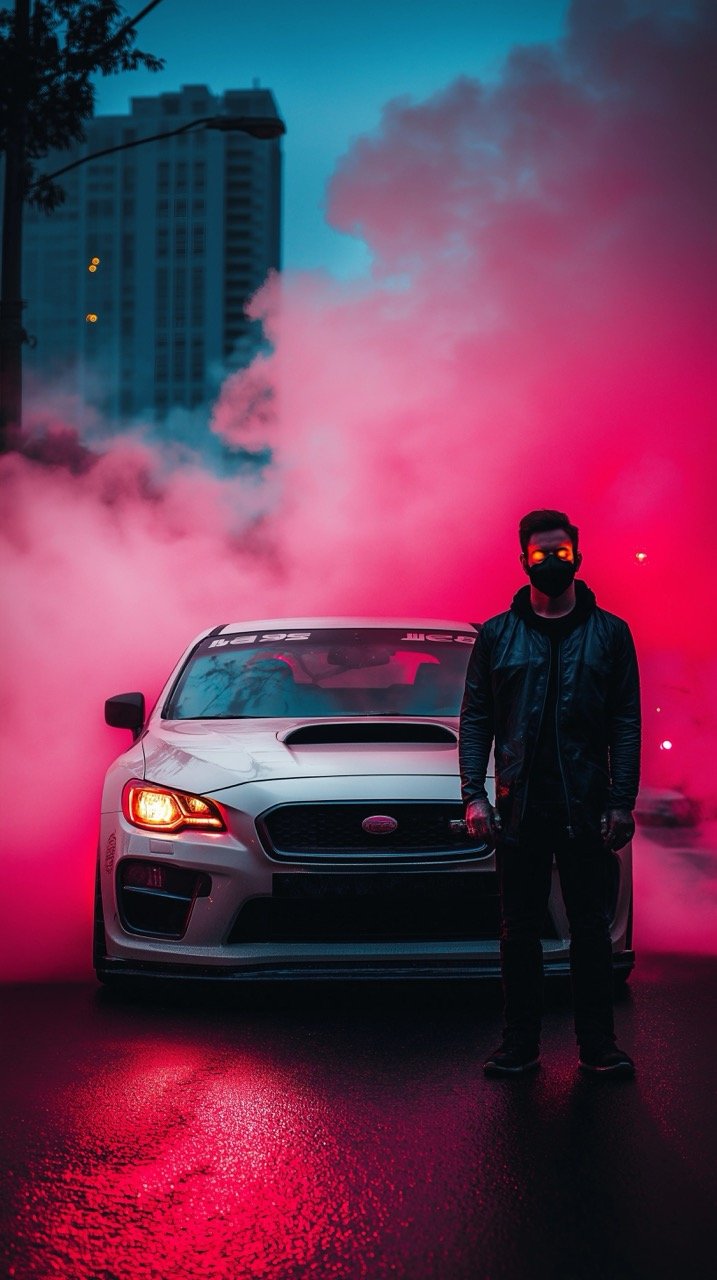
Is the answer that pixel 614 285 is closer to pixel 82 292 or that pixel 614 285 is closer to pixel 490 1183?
pixel 490 1183

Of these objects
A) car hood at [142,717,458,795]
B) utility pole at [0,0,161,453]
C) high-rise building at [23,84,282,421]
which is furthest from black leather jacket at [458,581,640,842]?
high-rise building at [23,84,282,421]

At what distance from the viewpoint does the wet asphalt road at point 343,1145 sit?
3309 millimetres

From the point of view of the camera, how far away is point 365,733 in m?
6.20

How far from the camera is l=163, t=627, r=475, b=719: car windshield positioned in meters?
6.99

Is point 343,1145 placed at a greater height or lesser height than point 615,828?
lesser

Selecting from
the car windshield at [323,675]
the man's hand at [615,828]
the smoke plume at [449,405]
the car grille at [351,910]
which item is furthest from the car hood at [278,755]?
the smoke plume at [449,405]

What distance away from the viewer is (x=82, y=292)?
15562cm

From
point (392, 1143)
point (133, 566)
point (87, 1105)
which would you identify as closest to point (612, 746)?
A: point (392, 1143)

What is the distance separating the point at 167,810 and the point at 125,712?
1.24 metres

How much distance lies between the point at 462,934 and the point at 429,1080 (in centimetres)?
83

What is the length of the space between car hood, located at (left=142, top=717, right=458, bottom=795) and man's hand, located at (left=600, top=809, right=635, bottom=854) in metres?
1.01

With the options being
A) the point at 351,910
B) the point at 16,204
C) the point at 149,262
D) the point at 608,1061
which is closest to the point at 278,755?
the point at 351,910

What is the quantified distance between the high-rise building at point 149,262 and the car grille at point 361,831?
142891 mm

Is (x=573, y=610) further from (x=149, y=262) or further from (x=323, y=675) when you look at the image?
(x=149, y=262)
